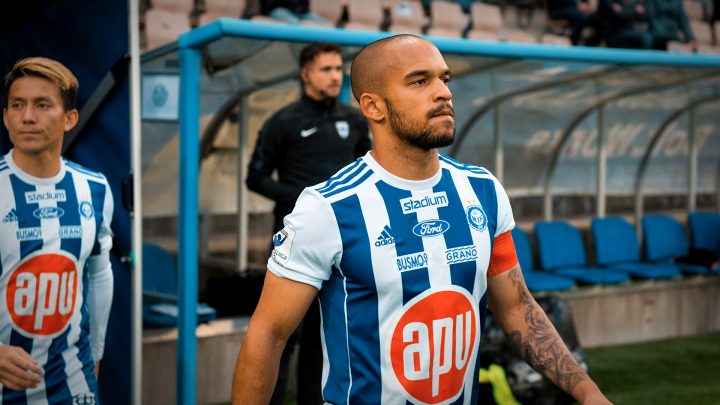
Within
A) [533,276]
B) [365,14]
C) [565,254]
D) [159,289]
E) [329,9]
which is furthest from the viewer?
[365,14]

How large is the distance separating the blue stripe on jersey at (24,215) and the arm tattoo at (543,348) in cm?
154

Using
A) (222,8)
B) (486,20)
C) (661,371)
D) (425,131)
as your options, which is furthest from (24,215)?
(486,20)

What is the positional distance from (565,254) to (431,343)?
19.2 feet

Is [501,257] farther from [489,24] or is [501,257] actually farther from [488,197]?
[489,24]

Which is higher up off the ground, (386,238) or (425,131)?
(425,131)

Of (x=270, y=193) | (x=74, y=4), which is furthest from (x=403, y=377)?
(x=74, y=4)

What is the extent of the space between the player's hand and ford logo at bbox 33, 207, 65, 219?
537 mm

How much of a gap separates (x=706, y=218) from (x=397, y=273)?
7.37 m

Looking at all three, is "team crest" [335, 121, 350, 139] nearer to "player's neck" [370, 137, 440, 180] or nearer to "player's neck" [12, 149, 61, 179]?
"player's neck" [12, 149, 61, 179]

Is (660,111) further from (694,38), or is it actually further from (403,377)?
(403,377)

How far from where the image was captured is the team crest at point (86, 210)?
9.32ft

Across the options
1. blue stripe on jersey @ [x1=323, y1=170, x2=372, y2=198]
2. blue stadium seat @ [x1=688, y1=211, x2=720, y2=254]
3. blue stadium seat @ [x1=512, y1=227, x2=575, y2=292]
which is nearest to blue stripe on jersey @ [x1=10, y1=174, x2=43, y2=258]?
blue stripe on jersey @ [x1=323, y1=170, x2=372, y2=198]

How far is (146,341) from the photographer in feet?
15.6

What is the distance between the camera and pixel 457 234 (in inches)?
76.5
